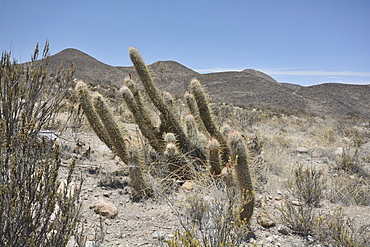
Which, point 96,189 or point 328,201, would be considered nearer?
point 96,189

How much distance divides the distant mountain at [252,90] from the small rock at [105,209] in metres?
23.9

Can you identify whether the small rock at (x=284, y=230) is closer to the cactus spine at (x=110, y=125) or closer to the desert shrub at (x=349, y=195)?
the desert shrub at (x=349, y=195)

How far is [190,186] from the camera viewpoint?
3.95 metres

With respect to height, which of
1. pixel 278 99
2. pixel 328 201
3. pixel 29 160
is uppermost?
pixel 278 99

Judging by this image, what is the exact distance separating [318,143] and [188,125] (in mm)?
6397

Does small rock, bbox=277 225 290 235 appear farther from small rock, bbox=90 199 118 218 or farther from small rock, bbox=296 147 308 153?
small rock, bbox=296 147 308 153

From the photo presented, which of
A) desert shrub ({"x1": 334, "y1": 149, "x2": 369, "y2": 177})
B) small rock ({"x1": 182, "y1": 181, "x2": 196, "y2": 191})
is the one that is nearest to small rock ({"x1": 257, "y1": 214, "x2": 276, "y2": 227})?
small rock ({"x1": 182, "y1": 181, "x2": 196, "y2": 191})

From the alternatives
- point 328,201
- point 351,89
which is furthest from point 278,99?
point 328,201

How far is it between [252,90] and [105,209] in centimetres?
3473

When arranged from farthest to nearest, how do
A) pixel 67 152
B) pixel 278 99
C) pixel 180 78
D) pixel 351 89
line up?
pixel 180 78 → pixel 351 89 → pixel 278 99 → pixel 67 152

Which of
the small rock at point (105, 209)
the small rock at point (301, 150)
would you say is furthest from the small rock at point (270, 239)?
the small rock at point (301, 150)

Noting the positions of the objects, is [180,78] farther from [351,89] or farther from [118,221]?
[118,221]

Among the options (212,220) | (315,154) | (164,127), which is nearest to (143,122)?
(164,127)

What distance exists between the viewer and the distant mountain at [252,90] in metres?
29.1
